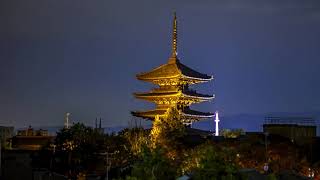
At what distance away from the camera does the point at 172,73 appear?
66688 millimetres

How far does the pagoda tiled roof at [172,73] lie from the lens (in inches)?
2621

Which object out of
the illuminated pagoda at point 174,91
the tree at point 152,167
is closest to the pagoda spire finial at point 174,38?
the illuminated pagoda at point 174,91

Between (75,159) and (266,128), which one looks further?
(266,128)

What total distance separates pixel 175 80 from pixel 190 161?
→ 35469mm

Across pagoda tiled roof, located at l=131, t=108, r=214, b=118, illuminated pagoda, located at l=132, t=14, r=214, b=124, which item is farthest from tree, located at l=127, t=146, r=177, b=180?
pagoda tiled roof, located at l=131, t=108, r=214, b=118

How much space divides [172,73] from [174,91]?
188cm

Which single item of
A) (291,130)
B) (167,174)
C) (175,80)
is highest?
(175,80)

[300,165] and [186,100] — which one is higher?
[186,100]

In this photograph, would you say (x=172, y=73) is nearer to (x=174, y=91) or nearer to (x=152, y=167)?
(x=174, y=91)

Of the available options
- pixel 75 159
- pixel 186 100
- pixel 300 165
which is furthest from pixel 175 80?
pixel 300 165

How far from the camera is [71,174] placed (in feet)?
152

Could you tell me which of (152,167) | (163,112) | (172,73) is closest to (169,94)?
(163,112)

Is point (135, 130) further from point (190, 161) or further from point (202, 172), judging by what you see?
point (202, 172)

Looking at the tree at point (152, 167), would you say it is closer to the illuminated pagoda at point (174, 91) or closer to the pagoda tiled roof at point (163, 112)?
the illuminated pagoda at point (174, 91)
